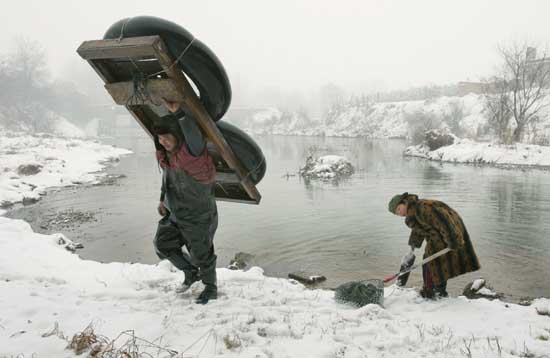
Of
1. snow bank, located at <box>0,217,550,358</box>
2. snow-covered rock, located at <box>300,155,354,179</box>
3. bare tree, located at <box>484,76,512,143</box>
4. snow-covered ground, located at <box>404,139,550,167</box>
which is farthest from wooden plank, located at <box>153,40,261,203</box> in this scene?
bare tree, located at <box>484,76,512,143</box>

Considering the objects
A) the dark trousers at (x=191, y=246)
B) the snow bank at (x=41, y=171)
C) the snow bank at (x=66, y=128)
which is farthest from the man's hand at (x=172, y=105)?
the snow bank at (x=66, y=128)

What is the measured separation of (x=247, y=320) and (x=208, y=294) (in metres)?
0.84

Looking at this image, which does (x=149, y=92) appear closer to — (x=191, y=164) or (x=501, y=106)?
(x=191, y=164)

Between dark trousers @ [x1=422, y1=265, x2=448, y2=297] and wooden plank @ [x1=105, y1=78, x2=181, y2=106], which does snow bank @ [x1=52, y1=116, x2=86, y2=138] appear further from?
dark trousers @ [x1=422, y1=265, x2=448, y2=297]

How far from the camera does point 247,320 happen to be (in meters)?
3.92

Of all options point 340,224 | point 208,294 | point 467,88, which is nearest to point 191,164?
point 208,294

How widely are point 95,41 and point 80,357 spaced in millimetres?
2792

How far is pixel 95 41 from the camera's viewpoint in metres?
3.71

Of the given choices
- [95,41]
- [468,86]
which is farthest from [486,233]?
[468,86]

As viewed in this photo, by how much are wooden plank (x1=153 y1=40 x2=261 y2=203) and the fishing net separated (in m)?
1.84

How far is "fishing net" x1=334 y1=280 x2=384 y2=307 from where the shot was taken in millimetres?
4875

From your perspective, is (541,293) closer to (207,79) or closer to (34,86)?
(207,79)

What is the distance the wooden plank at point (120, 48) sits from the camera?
11.1 ft

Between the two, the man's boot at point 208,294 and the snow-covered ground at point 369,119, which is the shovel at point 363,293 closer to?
the man's boot at point 208,294
